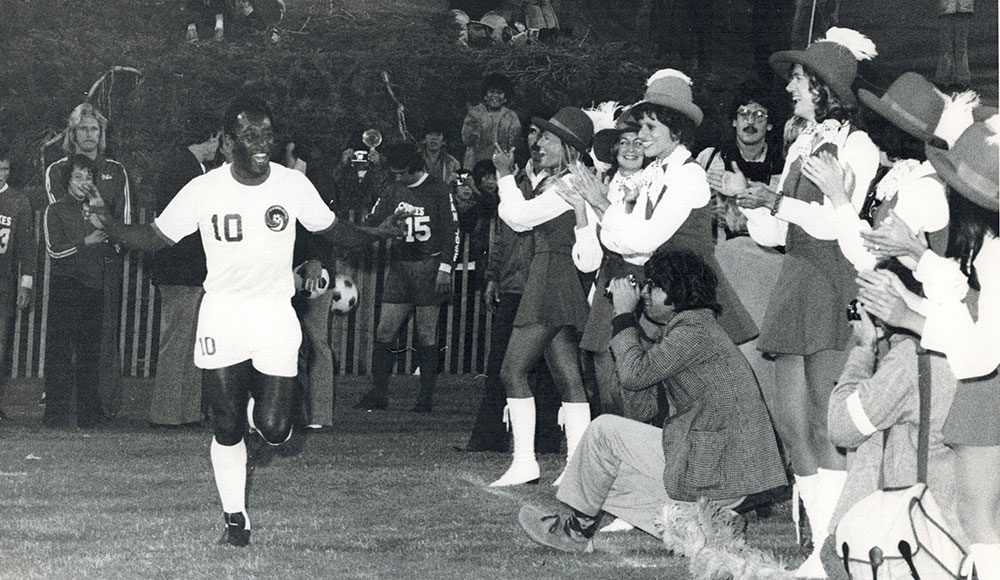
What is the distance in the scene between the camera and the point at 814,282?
664 cm

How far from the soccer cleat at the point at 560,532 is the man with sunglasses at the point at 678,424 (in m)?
0.08

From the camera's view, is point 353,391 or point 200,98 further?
point 200,98

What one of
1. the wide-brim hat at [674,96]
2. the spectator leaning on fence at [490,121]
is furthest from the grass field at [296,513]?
the spectator leaning on fence at [490,121]

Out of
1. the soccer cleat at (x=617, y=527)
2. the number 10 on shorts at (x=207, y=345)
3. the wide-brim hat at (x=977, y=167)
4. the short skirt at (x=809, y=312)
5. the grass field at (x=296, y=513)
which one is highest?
the wide-brim hat at (x=977, y=167)

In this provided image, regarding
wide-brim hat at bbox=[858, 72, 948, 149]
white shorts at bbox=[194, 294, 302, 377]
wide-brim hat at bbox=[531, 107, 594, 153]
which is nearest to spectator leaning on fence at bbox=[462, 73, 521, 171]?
wide-brim hat at bbox=[531, 107, 594, 153]

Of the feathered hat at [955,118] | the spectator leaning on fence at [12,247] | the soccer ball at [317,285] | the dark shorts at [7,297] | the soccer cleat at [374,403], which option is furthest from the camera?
the soccer cleat at [374,403]

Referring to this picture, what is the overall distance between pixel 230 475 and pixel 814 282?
246 cm

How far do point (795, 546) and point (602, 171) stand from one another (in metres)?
2.71

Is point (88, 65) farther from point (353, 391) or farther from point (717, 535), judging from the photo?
point (717, 535)

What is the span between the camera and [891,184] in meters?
6.07

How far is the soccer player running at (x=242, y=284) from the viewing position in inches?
271

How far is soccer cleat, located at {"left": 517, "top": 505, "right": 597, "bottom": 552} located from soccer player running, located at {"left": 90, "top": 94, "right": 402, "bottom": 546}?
1121 millimetres

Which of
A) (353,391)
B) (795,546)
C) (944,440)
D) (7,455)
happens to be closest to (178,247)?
(7,455)

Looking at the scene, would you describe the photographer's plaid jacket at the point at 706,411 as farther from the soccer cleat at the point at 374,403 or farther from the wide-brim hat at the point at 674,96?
the soccer cleat at the point at 374,403
